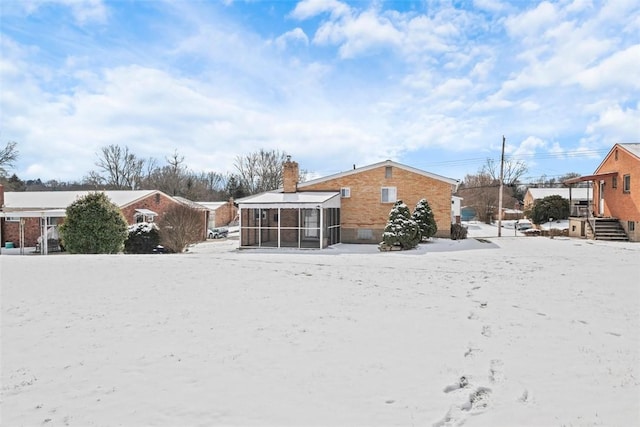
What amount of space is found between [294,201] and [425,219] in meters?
7.80

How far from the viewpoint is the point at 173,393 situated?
4562 millimetres

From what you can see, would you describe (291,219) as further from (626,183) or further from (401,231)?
(626,183)

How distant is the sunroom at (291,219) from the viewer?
2172 cm

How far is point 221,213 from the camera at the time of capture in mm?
50156

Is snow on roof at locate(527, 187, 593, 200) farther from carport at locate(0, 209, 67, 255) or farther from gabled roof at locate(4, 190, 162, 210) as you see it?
carport at locate(0, 209, 67, 255)

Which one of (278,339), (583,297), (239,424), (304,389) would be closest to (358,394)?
(304,389)

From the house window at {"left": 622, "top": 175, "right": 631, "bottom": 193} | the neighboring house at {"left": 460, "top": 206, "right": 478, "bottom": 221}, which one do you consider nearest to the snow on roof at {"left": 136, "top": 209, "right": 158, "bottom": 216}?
the house window at {"left": 622, "top": 175, "right": 631, "bottom": 193}

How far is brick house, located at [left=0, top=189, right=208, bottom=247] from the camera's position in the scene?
26750 millimetres

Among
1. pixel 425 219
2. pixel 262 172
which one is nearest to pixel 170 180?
pixel 262 172

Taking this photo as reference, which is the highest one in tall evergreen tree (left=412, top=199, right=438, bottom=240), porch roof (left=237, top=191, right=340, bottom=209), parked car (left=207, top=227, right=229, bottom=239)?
porch roof (left=237, top=191, right=340, bottom=209)

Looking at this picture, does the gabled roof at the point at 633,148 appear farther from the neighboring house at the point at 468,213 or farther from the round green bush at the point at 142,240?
the neighboring house at the point at 468,213

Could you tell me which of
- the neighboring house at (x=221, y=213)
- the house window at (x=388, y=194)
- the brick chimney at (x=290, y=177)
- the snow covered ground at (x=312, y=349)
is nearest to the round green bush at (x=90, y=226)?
the snow covered ground at (x=312, y=349)

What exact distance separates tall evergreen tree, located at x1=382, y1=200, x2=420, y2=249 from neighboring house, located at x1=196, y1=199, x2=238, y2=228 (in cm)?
2911

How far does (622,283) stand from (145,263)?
1398 centimetres
